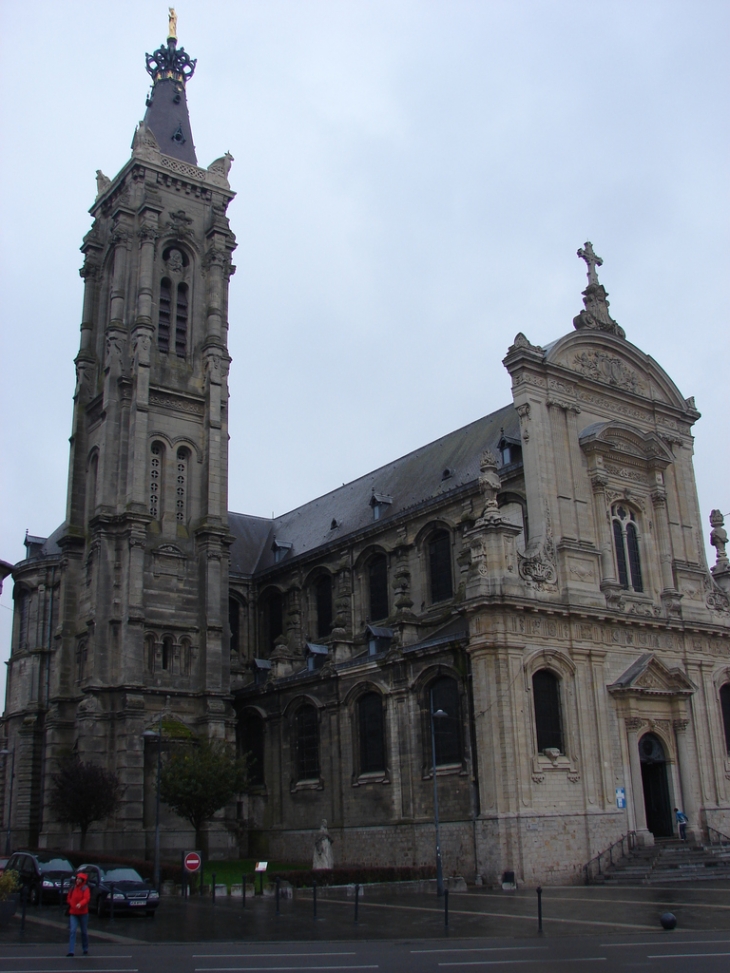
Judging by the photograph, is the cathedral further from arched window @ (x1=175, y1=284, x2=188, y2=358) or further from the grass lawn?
the grass lawn

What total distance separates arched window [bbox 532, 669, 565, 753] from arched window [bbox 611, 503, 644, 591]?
632cm

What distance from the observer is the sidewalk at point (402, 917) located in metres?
19.8

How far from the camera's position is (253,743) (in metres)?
48.0

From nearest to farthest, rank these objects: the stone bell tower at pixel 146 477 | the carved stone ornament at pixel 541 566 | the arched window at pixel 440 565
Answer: the carved stone ornament at pixel 541 566
the arched window at pixel 440 565
the stone bell tower at pixel 146 477

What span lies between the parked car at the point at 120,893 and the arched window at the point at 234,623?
28290 millimetres

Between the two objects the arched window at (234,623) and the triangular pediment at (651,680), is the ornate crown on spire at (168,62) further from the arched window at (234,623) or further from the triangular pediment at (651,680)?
the triangular pediment at (651,680)

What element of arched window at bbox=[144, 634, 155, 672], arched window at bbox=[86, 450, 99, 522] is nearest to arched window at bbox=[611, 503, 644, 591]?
arched window at bbox=[144, 634, 155, 672]

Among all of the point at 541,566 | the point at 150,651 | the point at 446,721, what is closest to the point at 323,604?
the point at 150,651

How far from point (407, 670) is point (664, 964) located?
23.9 meters

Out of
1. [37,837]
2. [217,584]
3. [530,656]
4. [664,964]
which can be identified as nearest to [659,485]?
[530,656]

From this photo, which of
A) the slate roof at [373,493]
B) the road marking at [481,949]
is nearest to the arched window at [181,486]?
the slate roof at [373,493]

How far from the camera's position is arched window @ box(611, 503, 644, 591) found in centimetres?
4056

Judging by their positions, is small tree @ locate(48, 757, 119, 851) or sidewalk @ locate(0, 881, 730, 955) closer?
sidewalk @ locate(0, 881, 730, 955)

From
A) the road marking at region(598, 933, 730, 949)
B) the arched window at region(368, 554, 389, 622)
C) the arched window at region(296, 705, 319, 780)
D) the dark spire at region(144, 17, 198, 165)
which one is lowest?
the road marking at region(598, 933, 730, 949)
